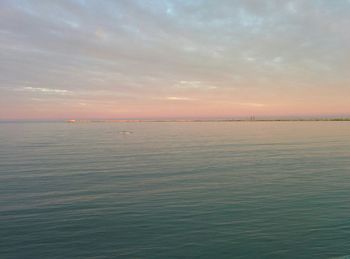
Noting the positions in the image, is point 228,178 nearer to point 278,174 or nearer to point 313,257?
point 278,174

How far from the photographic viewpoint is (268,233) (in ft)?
50.8

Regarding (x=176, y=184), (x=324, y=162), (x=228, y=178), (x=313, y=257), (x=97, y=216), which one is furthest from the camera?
(x=324, y=162)

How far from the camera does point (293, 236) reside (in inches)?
595

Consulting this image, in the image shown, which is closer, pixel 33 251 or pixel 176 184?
pixel 33 251

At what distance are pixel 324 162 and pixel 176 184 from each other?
913 inches

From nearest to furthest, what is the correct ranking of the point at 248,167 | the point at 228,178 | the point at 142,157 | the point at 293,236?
the point at 293,236
the point at 228,178
the point at 248,167
the point at 142,157

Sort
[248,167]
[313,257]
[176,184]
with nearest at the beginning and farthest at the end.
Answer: [313,257] → [176,184] → [248,167]

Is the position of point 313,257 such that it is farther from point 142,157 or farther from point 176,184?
point 142,157

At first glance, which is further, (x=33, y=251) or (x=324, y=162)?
(x=324, y=162)

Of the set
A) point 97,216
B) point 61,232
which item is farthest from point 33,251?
point 97,216

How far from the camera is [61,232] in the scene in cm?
1594

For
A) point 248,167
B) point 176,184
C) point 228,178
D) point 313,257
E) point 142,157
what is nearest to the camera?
point 313,257

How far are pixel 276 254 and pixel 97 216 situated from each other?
1107cm

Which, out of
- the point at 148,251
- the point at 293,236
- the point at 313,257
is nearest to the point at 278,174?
the point at 293,236
